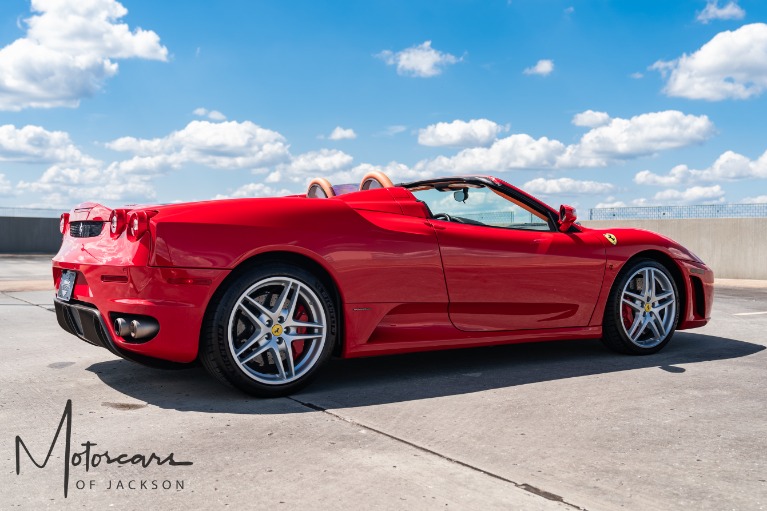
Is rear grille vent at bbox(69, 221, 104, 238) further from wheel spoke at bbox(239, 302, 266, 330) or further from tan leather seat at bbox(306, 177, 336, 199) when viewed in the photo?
tan leather seat at bbox(306, 177, 336, 199)

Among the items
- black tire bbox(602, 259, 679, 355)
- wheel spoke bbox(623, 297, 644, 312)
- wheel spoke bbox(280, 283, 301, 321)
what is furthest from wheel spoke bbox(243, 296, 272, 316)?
wheel spoke bbox(623, 297, 644, 312)

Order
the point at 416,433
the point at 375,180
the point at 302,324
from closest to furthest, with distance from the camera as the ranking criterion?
the point at 416,433 < the point at 302,324 < the point at 375,180

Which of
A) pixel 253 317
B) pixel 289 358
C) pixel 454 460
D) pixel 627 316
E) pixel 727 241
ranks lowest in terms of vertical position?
pixel 454 460

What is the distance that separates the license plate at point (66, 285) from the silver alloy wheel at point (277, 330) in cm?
111

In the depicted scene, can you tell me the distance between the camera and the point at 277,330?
4172 mm

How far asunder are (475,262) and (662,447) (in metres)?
1.73

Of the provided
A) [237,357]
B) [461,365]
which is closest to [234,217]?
[237,357]

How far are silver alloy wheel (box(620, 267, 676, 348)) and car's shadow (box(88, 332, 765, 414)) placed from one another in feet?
0.56

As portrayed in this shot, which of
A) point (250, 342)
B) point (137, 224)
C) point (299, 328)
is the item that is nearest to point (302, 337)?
point (299, 328)

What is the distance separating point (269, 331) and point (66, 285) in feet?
4.50

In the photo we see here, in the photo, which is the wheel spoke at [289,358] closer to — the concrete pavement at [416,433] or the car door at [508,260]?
the concrete pavement at [416,433]

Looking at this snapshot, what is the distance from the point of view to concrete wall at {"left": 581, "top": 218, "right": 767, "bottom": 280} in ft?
61.5

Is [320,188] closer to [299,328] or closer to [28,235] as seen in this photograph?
[299,328]

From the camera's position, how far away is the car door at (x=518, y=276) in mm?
4715
